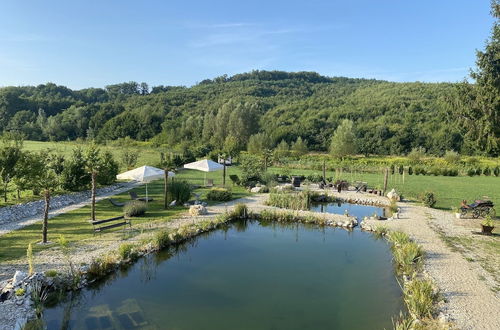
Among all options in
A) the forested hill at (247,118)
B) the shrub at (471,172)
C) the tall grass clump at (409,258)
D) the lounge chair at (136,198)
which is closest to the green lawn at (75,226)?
the lounge chair at (136,198)

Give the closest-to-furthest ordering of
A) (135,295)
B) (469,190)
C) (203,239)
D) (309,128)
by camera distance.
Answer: (135,295) < (203,239) < (469,190) < (309,128)

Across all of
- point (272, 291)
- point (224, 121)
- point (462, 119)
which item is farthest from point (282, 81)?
point (272, 291)

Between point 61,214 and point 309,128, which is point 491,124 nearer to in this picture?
point 61,214

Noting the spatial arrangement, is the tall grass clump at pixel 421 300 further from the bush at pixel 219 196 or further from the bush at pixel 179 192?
the bush at pixel 219 196

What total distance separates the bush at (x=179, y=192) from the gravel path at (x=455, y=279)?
846 centimetres

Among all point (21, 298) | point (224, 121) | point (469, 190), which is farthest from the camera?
point (224, 121)

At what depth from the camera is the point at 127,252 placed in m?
9.57

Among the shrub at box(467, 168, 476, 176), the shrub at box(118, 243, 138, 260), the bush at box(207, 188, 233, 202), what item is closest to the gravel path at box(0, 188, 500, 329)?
the shrub at box(118, 243, 138, 260)

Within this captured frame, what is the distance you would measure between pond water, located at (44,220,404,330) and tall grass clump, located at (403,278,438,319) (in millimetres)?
469

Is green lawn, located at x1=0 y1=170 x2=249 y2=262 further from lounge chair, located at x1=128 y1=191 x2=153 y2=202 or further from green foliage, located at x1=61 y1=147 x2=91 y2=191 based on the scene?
green foliage, located at x1=61 y1=147 x2=91 y2=191

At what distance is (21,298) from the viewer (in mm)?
6676

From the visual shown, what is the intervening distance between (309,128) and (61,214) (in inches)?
2254

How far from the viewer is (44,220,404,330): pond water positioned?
268 inches

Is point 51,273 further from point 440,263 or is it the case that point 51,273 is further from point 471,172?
point 471,172
